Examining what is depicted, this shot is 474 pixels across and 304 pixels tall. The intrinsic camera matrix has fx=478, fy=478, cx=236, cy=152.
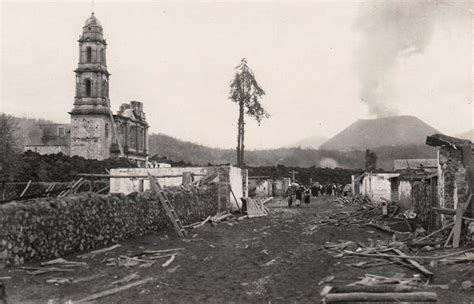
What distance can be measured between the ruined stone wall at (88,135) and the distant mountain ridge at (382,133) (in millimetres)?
100369

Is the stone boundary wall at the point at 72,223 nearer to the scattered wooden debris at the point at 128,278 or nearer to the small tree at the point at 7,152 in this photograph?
the scattered wooden debris at the point at 128,278

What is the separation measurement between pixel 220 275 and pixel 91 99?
5339cm

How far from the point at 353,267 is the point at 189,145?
90.7 m

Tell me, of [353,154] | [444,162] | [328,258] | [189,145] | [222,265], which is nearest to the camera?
[222,265]

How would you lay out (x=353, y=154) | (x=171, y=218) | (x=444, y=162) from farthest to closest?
(x=353, y=154) → (x=171, y=218) → (x=444, y=162)

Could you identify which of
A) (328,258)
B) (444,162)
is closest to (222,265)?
(328,258)

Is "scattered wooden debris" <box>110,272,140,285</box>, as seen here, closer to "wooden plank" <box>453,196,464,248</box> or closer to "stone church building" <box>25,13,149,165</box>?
"wooden plank" <box>453,196,464,248</box>

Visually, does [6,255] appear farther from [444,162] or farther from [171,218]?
[444,162]

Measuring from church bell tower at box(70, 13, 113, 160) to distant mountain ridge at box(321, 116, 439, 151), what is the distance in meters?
100

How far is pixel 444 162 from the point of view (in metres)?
14.8

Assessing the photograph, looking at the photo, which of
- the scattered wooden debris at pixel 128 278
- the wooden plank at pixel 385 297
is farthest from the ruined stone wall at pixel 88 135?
the wooden plank at pixel 385 297

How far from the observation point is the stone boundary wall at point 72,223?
10125 millimetres

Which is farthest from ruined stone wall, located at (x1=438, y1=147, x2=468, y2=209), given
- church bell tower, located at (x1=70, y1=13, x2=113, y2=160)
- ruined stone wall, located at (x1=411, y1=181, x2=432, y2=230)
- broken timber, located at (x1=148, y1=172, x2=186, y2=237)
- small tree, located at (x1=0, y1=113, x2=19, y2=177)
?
church bell tower, located at (x1=70, y1=13, x2=113, y2=160)

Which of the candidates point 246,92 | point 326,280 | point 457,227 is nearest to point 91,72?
point 246,92
